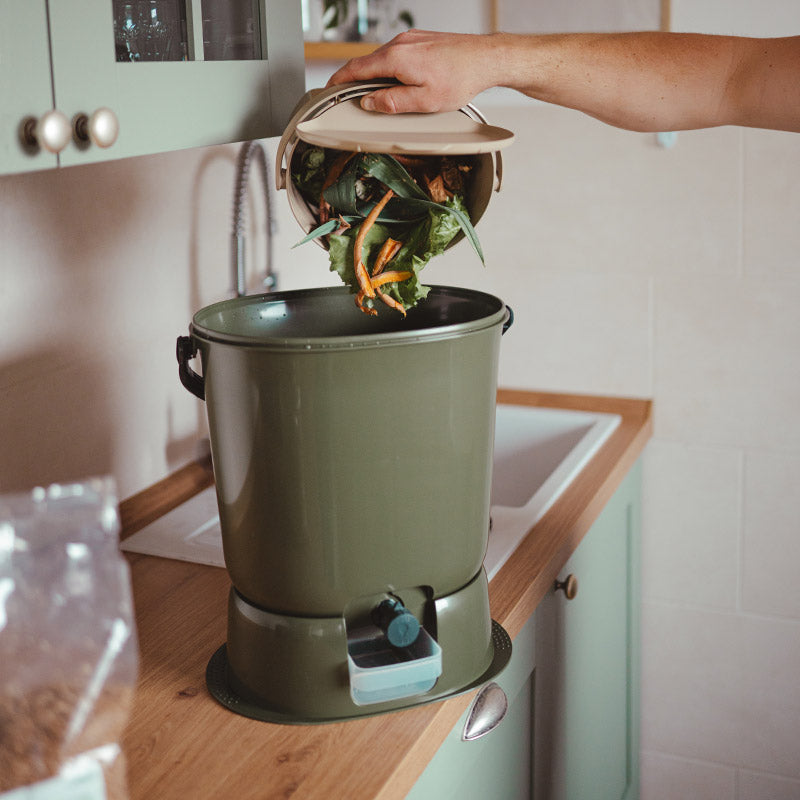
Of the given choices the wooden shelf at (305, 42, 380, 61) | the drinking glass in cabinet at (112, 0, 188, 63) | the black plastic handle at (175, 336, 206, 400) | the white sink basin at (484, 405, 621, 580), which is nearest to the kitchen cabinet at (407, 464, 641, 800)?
the white sink basin at (484, 405, 621, 580)

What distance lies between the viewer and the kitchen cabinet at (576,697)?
44.9 inches

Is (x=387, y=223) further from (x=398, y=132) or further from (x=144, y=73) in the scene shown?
(x=144, y=73)

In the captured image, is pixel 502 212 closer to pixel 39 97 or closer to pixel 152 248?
pixel 152 248

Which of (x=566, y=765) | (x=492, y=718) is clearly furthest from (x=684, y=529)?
(x=492, y=718)

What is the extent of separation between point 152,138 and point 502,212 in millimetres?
1197

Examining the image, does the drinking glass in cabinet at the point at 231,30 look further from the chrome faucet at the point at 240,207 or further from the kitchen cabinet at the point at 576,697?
the kitchen cabinet at the point at 576,697

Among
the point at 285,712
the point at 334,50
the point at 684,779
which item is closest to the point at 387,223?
the point at 285,712

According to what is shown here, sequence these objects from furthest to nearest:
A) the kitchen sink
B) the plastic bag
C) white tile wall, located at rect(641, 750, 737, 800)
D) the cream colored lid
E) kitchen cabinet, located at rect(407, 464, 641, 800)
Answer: white tile wall, located at rect(641, 750, 737, 800)
the kitchen sink
kitchen cabinet, located at rect(407, 464, 641, 800)
the cream colored lid
the plastic bag

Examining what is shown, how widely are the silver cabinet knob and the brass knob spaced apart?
865 mm

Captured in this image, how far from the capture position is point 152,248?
143cm

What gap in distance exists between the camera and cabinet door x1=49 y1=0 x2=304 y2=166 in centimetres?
80

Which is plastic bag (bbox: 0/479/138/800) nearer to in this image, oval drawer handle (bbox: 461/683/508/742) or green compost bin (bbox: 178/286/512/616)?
green compost bin (bbox: 178/286/512/616)

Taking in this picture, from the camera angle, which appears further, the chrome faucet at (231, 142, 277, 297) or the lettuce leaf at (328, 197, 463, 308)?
the chrome faucet at (231, 142, 277, 297)

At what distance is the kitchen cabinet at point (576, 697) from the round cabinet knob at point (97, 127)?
637 millimetres
